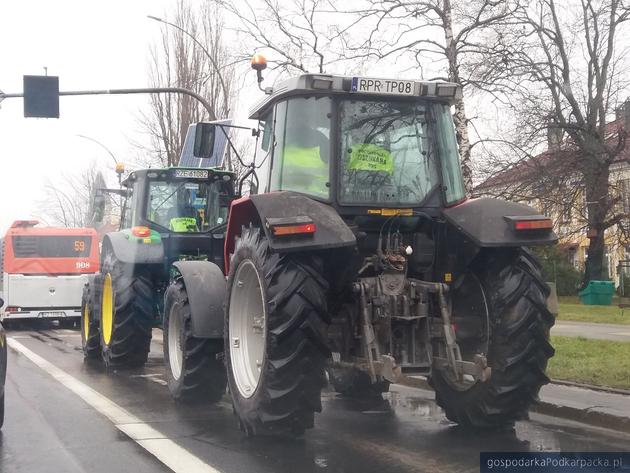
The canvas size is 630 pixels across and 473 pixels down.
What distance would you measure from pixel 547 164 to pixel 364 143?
939 inches

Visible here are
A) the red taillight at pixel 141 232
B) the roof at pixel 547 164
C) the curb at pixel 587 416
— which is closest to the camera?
the curb at pixel 587 416

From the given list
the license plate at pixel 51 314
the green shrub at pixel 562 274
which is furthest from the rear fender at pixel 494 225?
the green shrub at pixel 562 274

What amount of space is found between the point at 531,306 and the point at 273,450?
2385mm

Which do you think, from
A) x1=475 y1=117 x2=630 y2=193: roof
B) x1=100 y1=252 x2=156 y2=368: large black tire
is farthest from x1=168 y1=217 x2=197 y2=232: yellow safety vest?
x1=475 y1=117 x2=630 y2=193: roof

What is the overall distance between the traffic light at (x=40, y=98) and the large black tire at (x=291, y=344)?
12.8 metres

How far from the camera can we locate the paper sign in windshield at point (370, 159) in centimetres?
668

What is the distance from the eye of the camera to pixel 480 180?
92.3ft

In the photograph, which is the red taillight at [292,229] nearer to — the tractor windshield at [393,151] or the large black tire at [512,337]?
the tractor windshield at [393,151]

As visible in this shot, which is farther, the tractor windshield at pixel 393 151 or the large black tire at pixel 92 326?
the large black tire at pixel 92 326

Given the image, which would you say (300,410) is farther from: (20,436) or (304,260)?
(20,436)

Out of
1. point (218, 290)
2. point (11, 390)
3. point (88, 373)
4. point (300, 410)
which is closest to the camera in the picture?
point (300, 410)

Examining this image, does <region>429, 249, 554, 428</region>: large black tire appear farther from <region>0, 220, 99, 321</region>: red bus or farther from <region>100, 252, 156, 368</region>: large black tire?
<region>0, 220, 99, 321</region>: red bus

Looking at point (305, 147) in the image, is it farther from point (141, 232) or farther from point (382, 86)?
point (141, 232)

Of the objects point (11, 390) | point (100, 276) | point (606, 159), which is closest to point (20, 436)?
point (11, 390)
